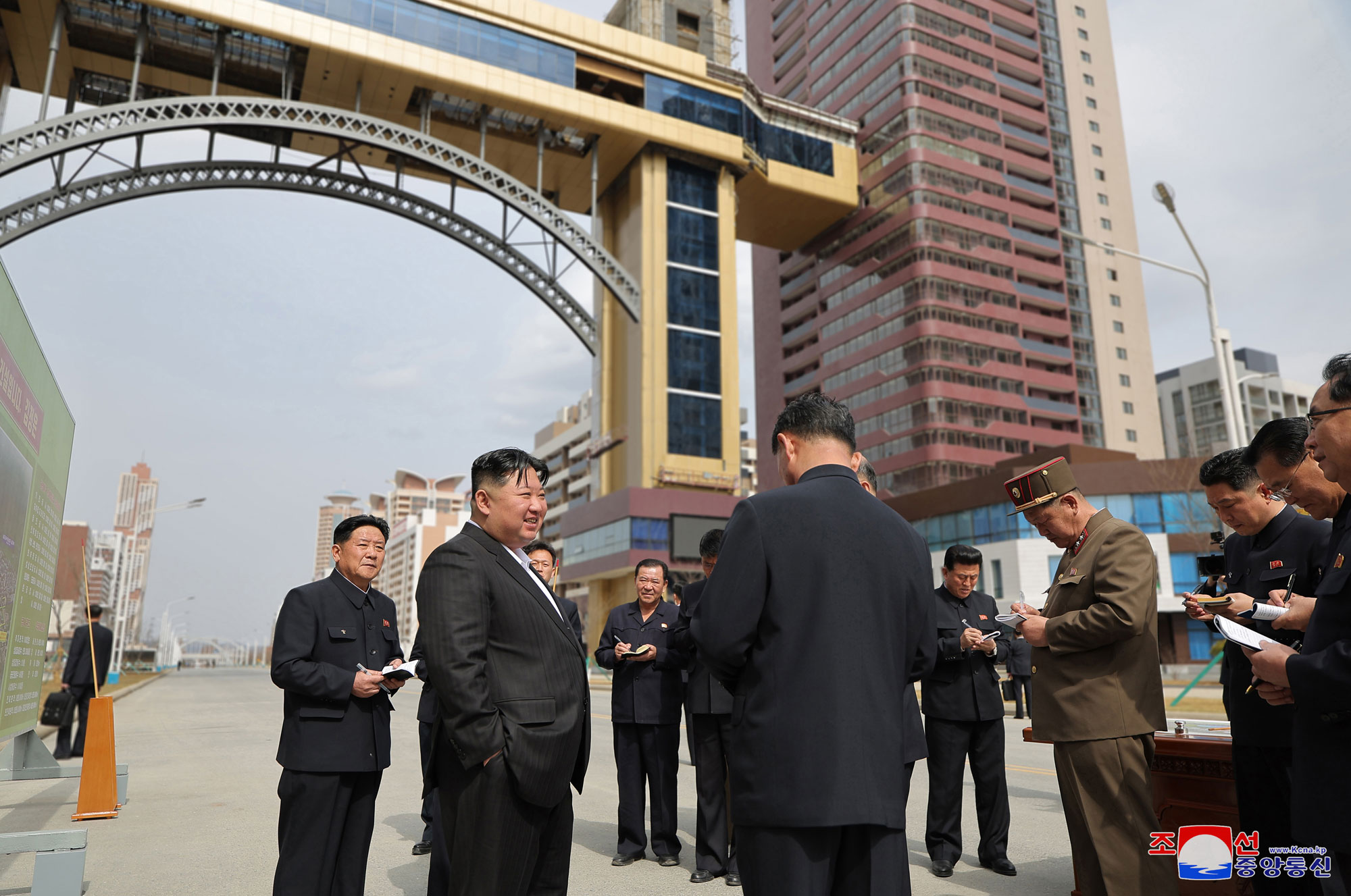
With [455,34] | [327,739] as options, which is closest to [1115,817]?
[327,739]

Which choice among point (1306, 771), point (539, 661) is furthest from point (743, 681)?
point (1306, 771)

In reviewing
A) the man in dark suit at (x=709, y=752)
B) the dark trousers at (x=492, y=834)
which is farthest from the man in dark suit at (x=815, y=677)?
the man in dark suit at (x=709, y=752)

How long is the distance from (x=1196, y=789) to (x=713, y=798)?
9.13 ft

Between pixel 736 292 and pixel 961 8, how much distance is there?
36317 mm

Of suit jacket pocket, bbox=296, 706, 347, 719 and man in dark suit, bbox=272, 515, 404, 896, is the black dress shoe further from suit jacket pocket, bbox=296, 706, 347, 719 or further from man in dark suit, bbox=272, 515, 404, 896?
suit jacket pocket, bbox=296, 706, 347, 719

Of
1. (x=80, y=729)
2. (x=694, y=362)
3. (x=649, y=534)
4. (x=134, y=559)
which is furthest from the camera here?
(x=134, y=559)

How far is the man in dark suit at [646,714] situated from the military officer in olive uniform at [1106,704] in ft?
9.27

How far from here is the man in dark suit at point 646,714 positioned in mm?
6055

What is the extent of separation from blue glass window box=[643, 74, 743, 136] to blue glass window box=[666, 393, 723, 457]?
14.9 metres

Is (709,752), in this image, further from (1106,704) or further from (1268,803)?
(1268,803)

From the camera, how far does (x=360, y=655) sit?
4387 mm

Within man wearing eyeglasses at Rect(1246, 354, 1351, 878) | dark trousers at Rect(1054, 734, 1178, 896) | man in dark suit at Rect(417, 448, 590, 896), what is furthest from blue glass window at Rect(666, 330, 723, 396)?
man wearing eyeglasses at Rect(1246, 354, 1351, 878)

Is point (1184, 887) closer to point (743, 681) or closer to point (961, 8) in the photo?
point (743, 681)

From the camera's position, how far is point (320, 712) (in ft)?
13.4
